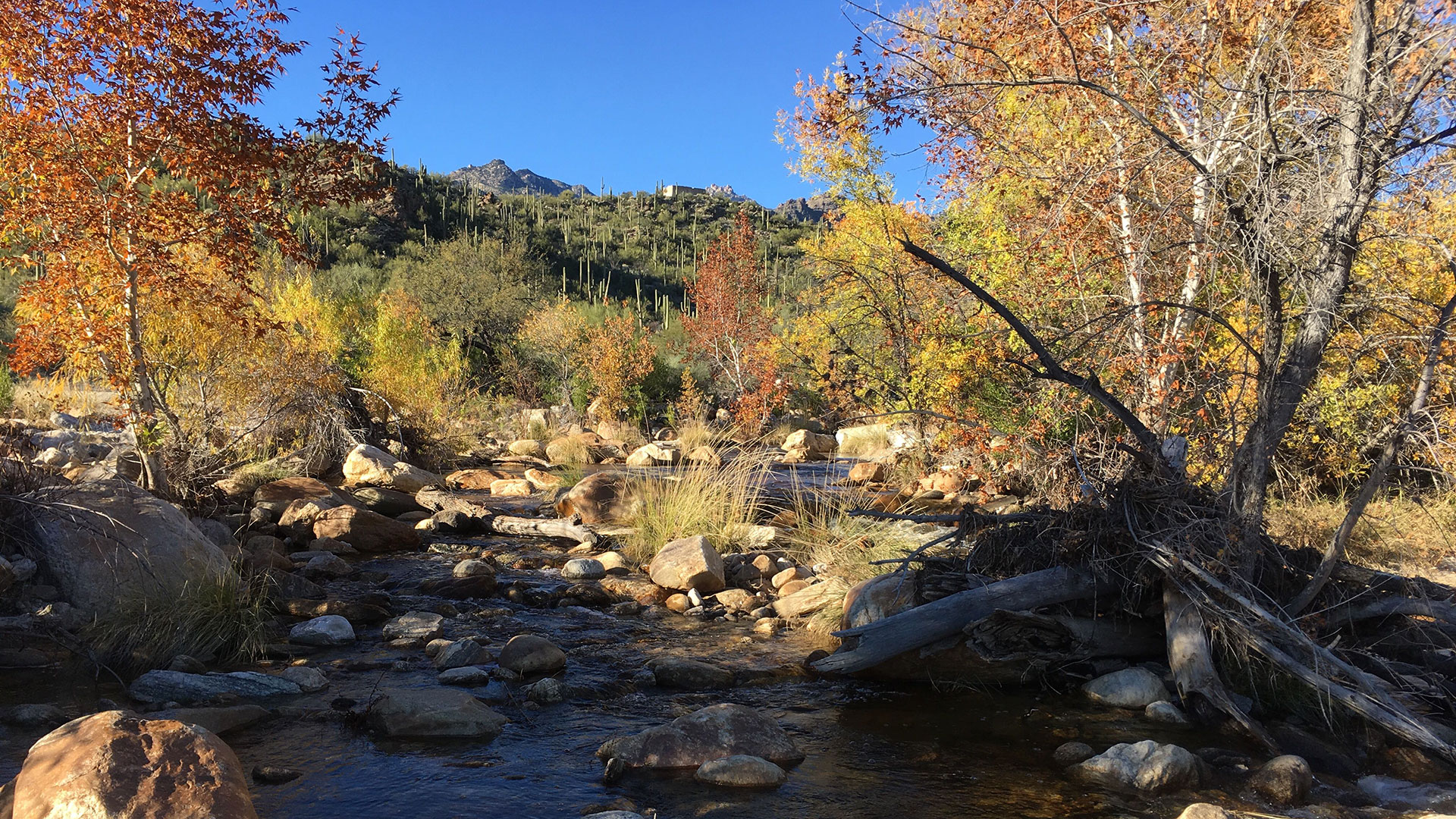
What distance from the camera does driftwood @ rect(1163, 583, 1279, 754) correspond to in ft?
14.7

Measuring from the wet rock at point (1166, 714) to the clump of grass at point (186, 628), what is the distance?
527 cm

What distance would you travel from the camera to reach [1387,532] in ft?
25.3

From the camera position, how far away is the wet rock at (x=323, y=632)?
19.7 ft

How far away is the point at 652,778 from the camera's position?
414 centimetres

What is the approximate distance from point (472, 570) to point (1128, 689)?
5281 mm

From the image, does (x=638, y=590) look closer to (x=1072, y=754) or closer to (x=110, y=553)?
(x=110, y=553)

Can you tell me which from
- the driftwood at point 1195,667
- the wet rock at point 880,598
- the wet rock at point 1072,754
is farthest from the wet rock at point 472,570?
the driftwood at point 1195,667

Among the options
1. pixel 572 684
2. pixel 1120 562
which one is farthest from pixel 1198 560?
pixel 572 684

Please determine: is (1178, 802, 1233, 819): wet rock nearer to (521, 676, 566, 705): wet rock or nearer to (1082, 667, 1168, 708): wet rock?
(1082, 667, 1168, 708): wet rock

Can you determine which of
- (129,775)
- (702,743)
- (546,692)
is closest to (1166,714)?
(702,743)

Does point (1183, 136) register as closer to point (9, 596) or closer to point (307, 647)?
point (307, 647)

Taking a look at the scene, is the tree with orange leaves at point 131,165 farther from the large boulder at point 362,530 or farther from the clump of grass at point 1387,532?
the clump of grass at point 1387,532

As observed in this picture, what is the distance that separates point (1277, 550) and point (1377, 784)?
1.52 metres

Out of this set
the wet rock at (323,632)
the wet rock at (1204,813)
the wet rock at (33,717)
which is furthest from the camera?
the wet rock at (323,632)
